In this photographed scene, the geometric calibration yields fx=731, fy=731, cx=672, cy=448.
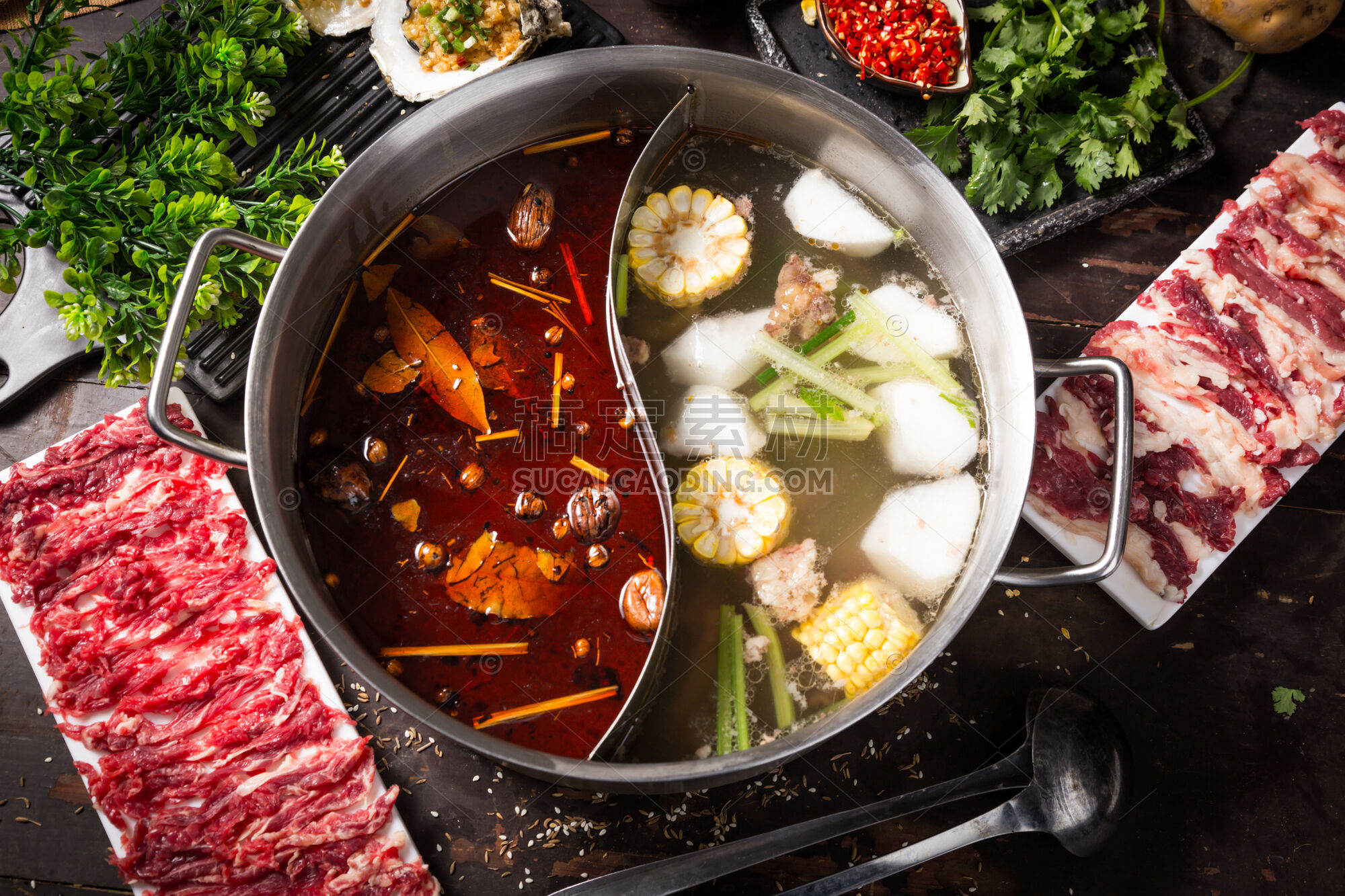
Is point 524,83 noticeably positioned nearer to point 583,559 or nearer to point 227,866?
point 583,559

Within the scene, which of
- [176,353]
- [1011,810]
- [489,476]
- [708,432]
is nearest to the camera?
[176,353]

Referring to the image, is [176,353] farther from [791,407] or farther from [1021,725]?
[1021,725]

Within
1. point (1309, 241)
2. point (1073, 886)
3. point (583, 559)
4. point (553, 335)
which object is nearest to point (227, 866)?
point (583, 559)

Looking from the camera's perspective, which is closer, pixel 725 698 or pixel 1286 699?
pixel 725 698

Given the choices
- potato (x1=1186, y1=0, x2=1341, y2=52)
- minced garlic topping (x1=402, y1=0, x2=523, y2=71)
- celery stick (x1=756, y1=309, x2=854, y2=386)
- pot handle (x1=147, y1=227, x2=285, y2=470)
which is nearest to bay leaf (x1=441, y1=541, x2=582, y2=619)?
pot handle (x1=147, y1=227, x2=285, y2=470)

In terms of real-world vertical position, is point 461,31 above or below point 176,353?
above

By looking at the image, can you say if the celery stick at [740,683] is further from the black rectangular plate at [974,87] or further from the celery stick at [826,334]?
the black rectangular plate at [974,87]

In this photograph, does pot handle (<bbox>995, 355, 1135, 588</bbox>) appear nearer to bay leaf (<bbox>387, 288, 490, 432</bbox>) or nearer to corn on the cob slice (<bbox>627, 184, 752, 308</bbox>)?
corn on the cob slice (<bbox>627, 184, 752, 308</bbox>)

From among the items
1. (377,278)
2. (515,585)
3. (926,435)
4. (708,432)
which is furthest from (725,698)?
(377,278)
